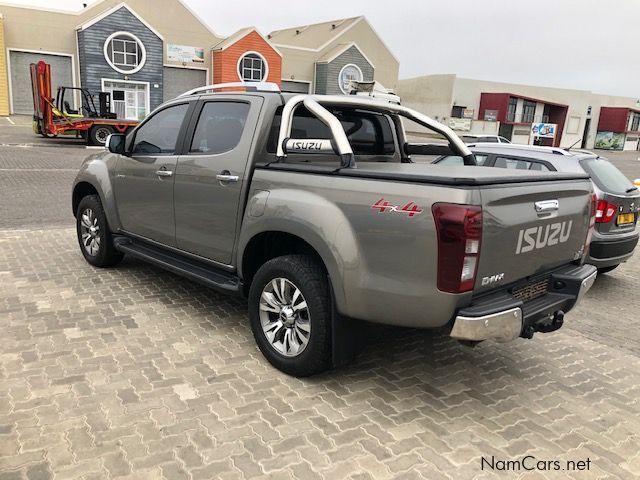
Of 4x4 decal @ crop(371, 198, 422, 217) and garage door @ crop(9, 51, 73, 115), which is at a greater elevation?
garage door @ crop(9, 51, 73, 115)

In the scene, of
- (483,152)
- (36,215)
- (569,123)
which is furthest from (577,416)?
(569,123)

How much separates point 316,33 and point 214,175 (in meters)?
43.0

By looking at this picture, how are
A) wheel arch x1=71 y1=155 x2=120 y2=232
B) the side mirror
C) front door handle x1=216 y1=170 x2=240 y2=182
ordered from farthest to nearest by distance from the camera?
wheel arch x1=71 y1=155 x2=120 y2=232
the side mirror
front door handle x1=216 y1=170 x2=240 y2=182

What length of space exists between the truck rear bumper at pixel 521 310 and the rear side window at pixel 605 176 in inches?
98.2

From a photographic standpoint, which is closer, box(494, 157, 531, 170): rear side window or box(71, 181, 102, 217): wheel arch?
box(71, 181, 102, 217): wheel arch

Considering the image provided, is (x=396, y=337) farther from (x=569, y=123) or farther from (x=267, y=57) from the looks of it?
(x=569, y=123)

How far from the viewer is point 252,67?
Result: 34312 millimetres

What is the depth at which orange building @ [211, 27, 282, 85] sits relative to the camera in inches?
1307

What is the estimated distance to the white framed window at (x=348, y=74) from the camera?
38.4 m

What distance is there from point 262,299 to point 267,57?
33.4m

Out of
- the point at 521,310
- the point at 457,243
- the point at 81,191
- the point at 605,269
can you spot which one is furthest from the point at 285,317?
the point at 605,269

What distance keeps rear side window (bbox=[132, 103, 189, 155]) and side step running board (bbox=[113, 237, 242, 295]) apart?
2.98 ft

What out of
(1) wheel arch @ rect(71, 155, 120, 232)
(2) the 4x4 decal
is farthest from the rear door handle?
(1) wheel arch @ rect(71, 155, 120, 232)

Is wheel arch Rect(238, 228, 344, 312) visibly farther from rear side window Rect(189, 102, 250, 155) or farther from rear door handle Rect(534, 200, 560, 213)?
rear door handle Rect(534, 200, 560, 213)
